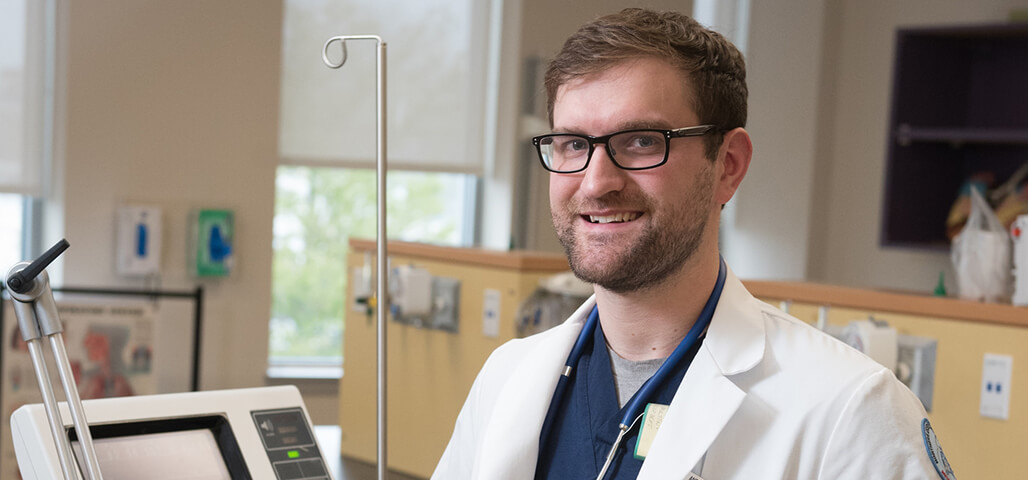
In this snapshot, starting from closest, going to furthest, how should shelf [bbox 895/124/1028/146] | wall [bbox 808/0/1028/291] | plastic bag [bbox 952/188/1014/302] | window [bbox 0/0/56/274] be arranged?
1. plastic bag [bbox 952/188/1014/302]
2. window [bbox 0/0/56/274]
3. shelf [bbox 895/124/1028/146]
4. wall [bbox 808/0/1028/291]

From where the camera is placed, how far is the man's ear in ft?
3.91

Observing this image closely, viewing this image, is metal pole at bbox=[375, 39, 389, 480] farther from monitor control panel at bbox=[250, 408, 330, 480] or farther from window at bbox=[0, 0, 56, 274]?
window at bbox=[0, 0, 56, 274]

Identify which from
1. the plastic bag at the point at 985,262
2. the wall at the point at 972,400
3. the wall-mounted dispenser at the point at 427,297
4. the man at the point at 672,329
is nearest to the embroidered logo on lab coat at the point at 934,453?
the man at the point at 672,329

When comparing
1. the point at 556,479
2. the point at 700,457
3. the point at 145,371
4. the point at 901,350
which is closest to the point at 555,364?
the point at 556,479

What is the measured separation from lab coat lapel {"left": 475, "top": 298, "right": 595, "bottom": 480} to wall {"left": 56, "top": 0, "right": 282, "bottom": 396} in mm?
2573

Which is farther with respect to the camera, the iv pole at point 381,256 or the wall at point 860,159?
the wall at point 860,159

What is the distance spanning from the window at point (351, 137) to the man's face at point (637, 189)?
2.68 metres

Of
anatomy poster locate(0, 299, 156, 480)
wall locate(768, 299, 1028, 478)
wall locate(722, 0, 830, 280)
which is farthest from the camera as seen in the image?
wall locate(722, 0, 830, 280)

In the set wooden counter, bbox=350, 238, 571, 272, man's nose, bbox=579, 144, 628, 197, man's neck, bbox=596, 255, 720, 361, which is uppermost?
man's nose, bbox=579, 144, 628, 197

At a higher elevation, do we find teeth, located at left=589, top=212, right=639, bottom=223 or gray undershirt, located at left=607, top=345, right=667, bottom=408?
teeth, located at left=589, top=212, right=639, bottom=223

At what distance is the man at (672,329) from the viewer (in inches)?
41.6

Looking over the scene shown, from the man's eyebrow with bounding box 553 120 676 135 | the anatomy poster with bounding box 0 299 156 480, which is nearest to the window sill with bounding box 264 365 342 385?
the anatomy poster with bounding box 0 299 156 480

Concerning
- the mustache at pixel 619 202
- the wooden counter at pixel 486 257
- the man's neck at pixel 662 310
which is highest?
the mustache at pixel 619 202

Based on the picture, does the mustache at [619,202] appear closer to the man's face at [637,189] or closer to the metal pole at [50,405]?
the man's face at [637,189]
